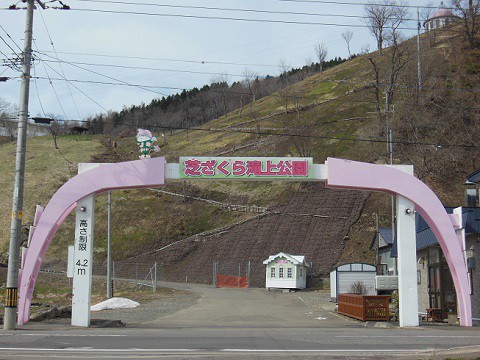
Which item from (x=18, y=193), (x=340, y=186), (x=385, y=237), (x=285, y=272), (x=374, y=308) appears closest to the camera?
(x=18, y=193)

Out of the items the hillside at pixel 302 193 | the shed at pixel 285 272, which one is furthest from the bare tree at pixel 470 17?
the shed at pixel 285 272

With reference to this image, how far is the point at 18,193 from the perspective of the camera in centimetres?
1989

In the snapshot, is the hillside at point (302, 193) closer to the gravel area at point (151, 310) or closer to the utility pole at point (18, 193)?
the gravel area at point (151, 310)

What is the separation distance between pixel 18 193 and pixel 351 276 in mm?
22251

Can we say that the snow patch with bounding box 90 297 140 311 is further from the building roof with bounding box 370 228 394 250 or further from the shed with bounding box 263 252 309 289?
the shed with bounding box 263 252 309 289

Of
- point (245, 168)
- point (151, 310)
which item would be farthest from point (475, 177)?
point (151, 310)

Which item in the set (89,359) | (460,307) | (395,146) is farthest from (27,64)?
(395,146)

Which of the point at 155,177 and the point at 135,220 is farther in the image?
the point at 135,220

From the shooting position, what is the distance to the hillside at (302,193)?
55.0 metres

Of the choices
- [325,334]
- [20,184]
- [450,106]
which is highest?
[450,106]

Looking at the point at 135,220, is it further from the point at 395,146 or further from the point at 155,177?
the point at 155,177

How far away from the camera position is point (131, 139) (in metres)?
114

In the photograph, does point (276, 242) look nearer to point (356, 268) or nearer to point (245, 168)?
point (356, 268)

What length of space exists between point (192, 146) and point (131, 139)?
63.2 ft
